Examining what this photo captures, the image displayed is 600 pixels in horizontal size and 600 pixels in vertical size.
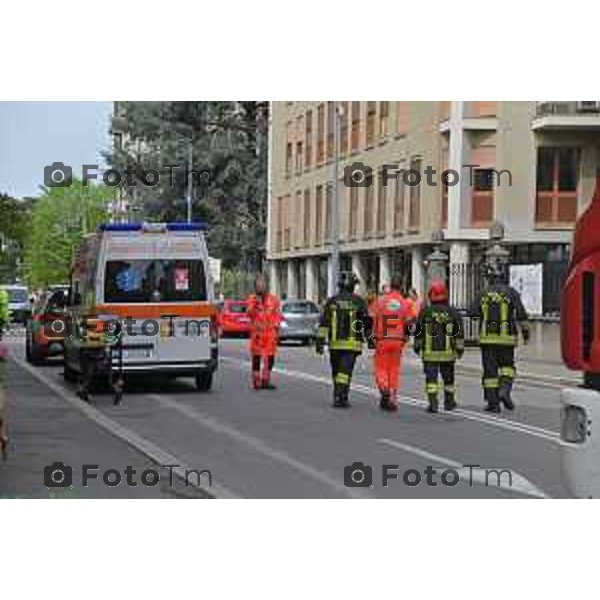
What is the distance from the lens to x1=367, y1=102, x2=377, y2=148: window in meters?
12.4

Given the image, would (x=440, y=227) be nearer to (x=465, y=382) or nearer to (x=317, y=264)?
(x=465, y=382)

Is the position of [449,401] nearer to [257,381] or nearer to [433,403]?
[433,403]

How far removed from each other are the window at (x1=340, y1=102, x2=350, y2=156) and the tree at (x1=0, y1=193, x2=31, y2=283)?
3.80 metres

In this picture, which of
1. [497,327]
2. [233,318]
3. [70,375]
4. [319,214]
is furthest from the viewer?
[233,318]

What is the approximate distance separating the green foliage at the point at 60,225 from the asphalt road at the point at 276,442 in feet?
5.84

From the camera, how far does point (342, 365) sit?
634 inches

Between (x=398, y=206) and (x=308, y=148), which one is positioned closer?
(x=308, y=148)

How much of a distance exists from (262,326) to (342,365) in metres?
2.40

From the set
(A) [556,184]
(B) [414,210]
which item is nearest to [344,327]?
(B) [414,210]

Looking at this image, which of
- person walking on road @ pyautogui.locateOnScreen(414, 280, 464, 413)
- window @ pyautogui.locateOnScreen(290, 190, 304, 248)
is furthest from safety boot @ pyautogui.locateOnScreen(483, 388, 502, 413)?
window @ pyautogui.locateOnScreen(290, 190, 304, 248)

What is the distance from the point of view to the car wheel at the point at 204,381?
18156 mm

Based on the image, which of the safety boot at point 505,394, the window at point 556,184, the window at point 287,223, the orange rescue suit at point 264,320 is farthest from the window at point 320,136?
the window at point 556,184

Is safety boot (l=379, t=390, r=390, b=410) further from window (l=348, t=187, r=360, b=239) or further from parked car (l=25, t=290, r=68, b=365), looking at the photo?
parked car (l=25, t=290, r=68, b=365)

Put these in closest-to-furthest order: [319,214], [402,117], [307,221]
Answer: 1. [402,117]
2. [319,214]
3. [307,221]
